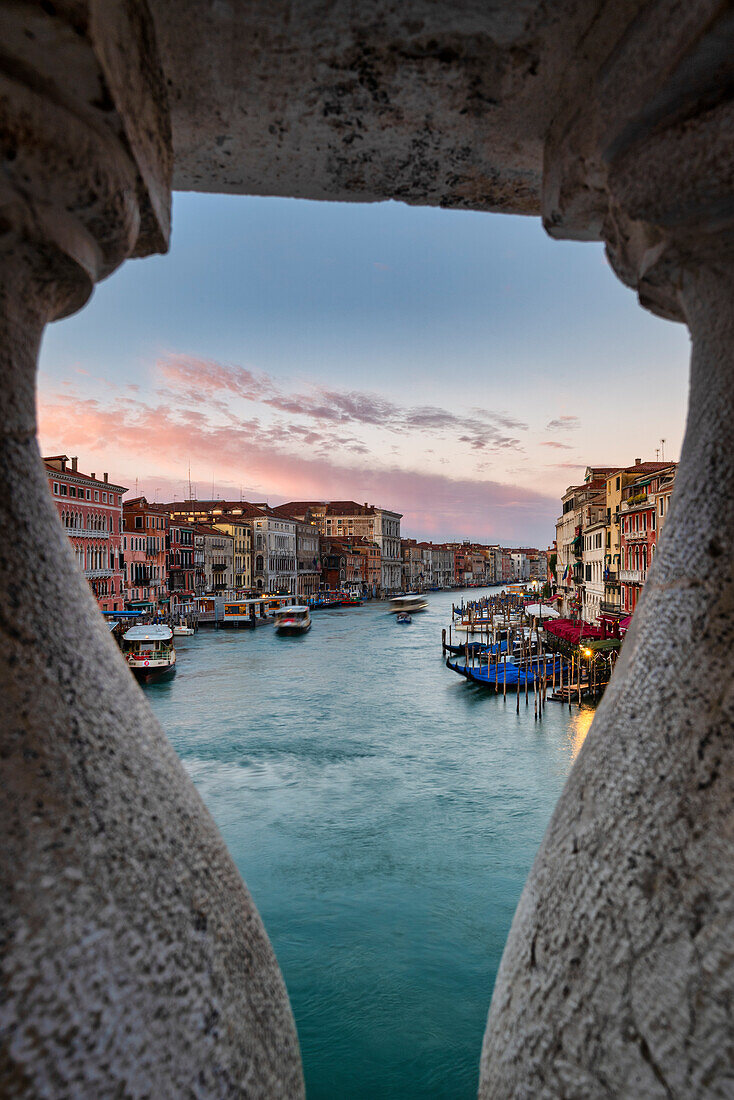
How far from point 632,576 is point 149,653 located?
48.5 ft

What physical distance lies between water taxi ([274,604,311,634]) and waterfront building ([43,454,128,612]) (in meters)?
7.64

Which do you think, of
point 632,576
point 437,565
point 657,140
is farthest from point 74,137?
point 437,565

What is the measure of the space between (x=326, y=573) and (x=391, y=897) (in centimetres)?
5416

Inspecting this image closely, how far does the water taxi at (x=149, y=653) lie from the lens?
723 inches

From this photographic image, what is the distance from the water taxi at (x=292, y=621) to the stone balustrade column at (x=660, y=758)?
30997 millimetres

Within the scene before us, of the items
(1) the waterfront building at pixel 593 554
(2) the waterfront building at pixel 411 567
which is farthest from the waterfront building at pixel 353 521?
(1) the waterfront building at pixel 593 554

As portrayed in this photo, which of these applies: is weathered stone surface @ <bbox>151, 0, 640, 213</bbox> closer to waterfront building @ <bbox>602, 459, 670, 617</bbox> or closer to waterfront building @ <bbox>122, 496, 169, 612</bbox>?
waterfront building @ <bbox>602, 459, 670, 617</bbox>

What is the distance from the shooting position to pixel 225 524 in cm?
4406

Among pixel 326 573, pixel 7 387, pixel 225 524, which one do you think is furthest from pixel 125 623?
pixel 326 573

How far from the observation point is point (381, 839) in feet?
24.3

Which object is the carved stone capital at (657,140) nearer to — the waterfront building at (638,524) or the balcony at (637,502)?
the waterfront building at (638,524)

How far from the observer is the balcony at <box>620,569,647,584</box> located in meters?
18.0

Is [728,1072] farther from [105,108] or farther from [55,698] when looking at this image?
[105,108]

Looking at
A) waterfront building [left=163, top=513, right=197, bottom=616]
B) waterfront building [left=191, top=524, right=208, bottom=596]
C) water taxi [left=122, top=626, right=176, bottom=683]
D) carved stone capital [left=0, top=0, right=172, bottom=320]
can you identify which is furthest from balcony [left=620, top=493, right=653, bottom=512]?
waterfront building [left=191, top=524, right=208, bottom=596]
